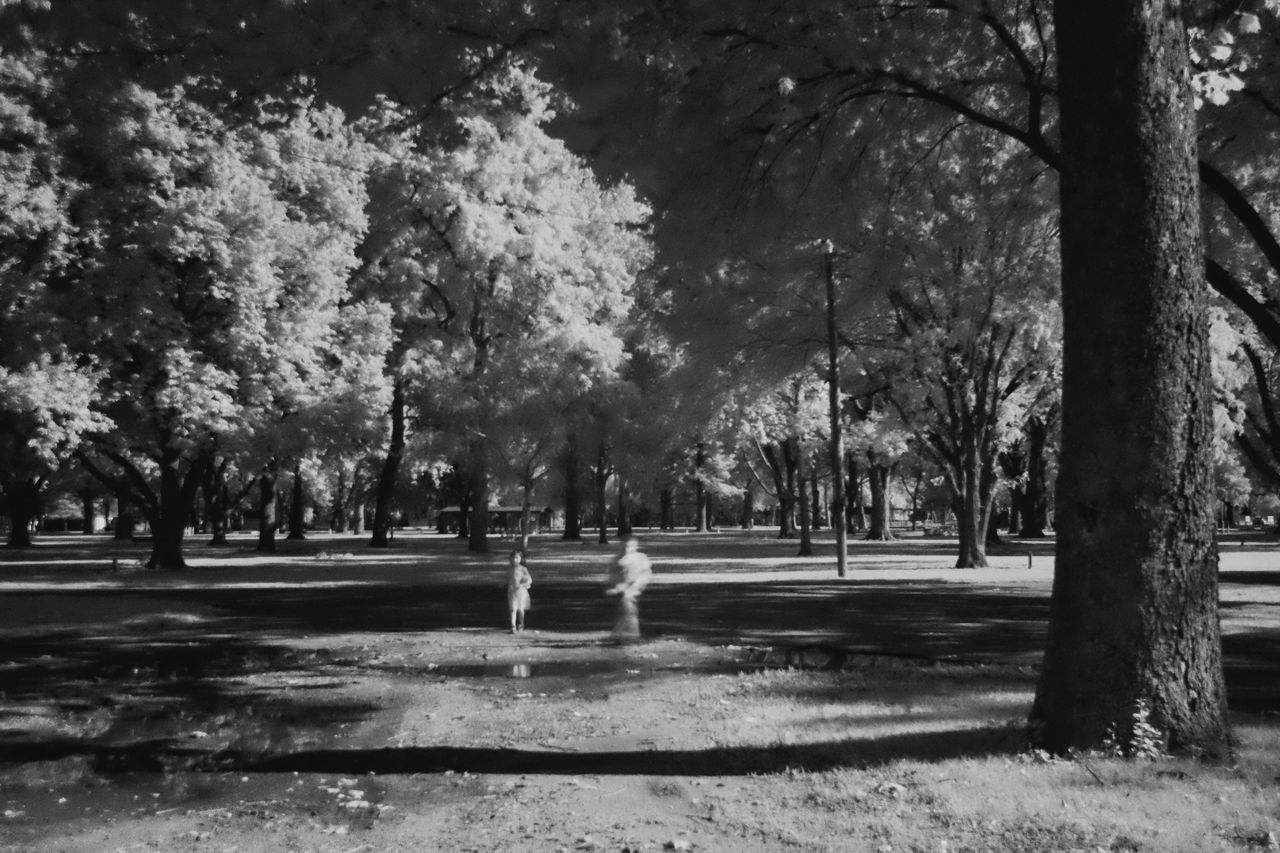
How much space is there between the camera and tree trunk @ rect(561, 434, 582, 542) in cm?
4904

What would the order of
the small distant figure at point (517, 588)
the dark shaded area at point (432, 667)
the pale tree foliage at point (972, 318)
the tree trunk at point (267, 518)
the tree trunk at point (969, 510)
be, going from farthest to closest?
the tree trunk at point (267, 518) → the tree trunk at point (969, 510) → the small distant figure at point (517, 588) → the pale tree foliage at point (972, 318) → the dark shaded area at point (432, 667)

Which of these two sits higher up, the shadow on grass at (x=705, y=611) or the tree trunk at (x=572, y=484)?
the tree trunk at (x=572, y=484)

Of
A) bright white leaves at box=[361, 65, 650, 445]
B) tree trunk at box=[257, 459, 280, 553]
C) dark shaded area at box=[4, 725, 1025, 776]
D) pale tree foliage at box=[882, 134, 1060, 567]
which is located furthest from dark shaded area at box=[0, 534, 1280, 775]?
tree trunk at box=[257, 459, 280, 553]

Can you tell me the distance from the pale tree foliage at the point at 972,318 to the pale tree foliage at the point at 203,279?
13590 millimetres

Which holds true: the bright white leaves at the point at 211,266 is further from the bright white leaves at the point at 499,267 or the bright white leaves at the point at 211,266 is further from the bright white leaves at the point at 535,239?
the bright white leaves at the point at 535,239

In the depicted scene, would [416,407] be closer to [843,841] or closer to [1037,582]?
[1037,582]

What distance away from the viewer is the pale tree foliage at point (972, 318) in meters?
14.5

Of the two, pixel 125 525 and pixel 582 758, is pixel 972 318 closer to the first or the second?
pixel 582 758

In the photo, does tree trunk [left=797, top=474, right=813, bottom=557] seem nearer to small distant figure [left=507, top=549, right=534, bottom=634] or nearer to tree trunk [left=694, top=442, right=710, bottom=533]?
tree trunk [left=694, top=442, right=710, bottom=533]

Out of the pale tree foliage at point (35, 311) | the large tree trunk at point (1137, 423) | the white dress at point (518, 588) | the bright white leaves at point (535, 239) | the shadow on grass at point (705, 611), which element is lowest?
the shadow on grass at point (705, 611)

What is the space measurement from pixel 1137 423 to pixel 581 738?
14.9 feet

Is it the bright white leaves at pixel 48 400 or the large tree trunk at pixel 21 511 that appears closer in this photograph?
the bright white leaves at pixel 48 400

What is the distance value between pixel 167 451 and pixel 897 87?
80.0ft

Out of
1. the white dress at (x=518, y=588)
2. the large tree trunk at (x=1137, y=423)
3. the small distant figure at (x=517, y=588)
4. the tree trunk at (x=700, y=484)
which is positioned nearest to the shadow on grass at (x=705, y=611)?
the small distant figure at (x=517, y=588)
